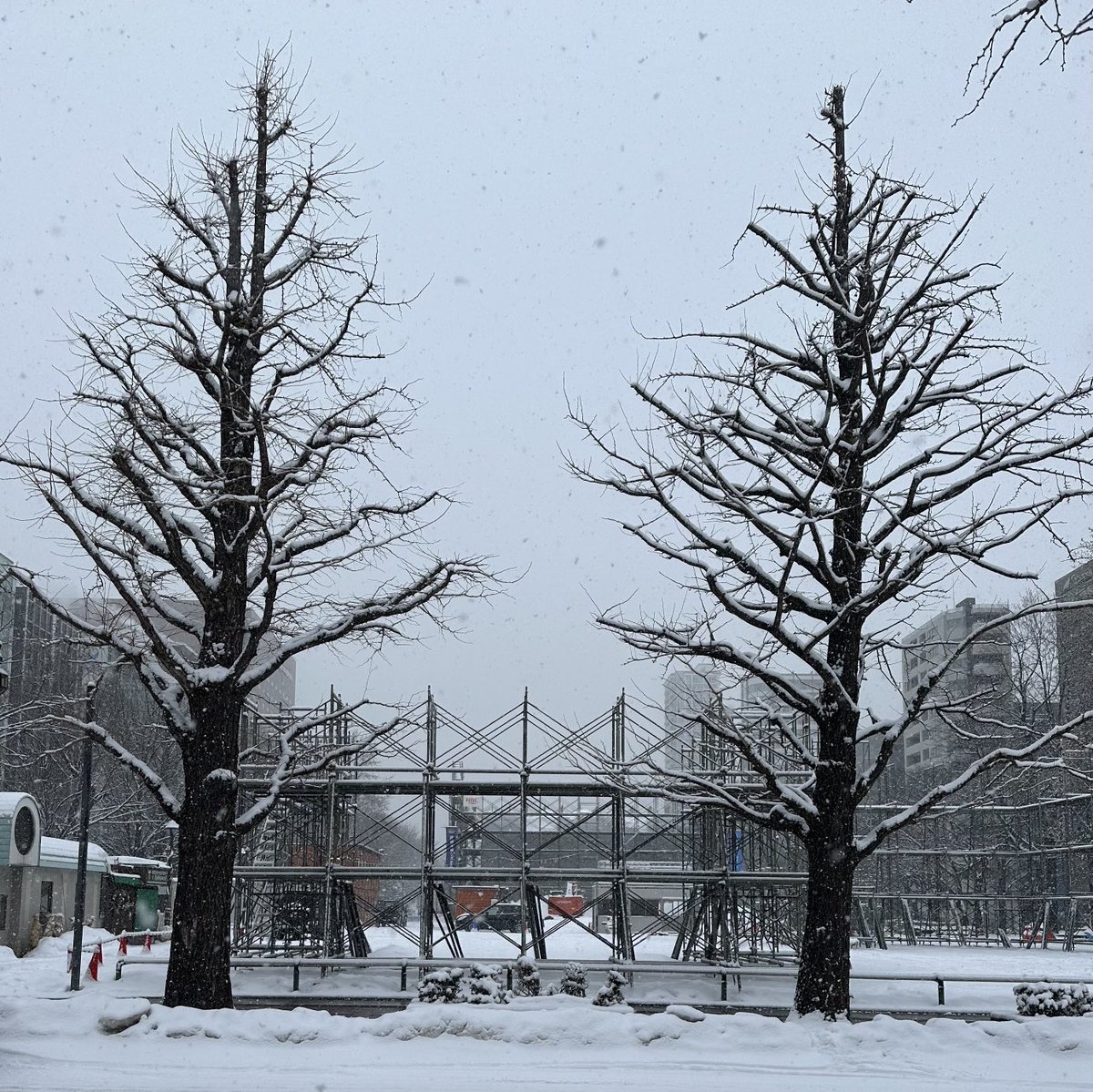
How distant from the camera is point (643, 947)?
43.8 metres

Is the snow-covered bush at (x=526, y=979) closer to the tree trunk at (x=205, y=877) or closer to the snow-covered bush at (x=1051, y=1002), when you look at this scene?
the tree trunk at (x=205, y=877)

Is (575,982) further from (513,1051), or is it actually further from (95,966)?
(95,966)

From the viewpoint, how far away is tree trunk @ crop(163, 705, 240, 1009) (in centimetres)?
1373

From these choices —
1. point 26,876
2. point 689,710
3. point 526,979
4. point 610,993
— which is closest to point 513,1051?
point 610,993

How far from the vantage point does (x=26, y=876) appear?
30.8m

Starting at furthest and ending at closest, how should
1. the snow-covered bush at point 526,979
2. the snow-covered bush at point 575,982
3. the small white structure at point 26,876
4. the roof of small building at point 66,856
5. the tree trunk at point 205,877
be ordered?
the roof of small building at point 66,856 → the small white structure at point 26,876 → the snow-covered bush at point 575,982 → the snow-covered bush at point 526,979 → the tree trunk at point 205,877

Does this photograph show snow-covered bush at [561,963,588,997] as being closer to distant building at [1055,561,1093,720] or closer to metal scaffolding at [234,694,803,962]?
metal scaffolding at [234,694,803,962]

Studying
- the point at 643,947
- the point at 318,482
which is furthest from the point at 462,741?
the point at 643,947

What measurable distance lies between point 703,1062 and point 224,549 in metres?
7.93

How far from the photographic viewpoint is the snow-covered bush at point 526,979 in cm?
1595

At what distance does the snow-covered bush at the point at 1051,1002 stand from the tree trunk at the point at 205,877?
9.40 meters

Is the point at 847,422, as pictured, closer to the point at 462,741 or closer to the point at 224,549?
the point at 224,549

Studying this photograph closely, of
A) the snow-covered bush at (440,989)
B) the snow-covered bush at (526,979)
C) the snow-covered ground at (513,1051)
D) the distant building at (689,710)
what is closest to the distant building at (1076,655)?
the distant building at (689,710)

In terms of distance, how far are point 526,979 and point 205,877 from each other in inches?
183
